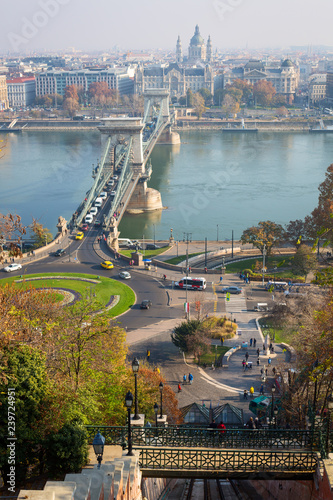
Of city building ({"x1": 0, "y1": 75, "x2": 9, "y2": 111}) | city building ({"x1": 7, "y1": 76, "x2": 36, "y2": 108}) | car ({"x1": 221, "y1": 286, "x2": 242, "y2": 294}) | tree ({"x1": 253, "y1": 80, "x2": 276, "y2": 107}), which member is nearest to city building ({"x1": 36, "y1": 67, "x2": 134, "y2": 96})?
city building ({"x1": 7, "y1": 76, "x2": 36, "y2": 108})

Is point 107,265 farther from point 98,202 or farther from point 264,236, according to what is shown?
point 98,202

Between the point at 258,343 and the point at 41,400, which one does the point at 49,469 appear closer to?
the point at 41,400

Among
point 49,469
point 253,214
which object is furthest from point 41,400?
point 253,214

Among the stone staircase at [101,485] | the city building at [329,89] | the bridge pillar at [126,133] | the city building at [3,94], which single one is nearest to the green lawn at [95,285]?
the stone staircase at [101,485]

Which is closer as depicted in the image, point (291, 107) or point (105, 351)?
point (105, 351)

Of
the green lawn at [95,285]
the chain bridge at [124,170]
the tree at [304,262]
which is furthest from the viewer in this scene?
the chain bridge at [124,170]

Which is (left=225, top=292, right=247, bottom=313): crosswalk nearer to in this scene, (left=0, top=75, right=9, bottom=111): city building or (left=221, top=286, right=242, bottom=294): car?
(left=221, top=286, right=242, bottom=294): car

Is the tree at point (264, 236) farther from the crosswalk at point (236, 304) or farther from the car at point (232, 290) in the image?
the crosswalk at point (236, 304)
